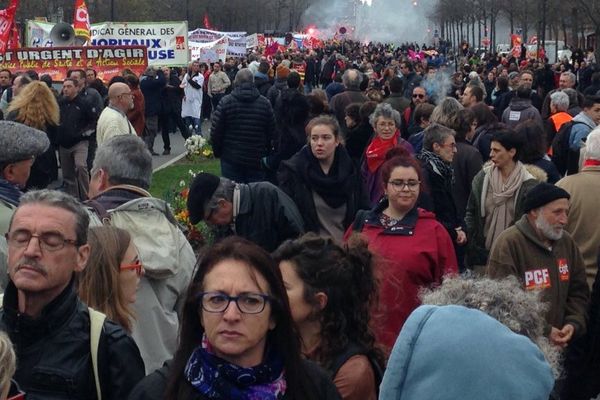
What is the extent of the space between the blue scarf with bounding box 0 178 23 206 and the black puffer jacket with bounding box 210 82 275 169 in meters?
6.11

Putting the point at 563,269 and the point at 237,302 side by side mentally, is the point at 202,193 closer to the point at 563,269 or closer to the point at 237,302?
the point at 563,269

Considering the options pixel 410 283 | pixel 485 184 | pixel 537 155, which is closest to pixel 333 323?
pixel 410 283

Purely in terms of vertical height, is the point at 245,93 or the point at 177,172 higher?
the point at 245,93

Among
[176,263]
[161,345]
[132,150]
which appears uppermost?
[132,150]

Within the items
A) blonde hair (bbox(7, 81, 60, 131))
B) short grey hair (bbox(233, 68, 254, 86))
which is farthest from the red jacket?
short grey hair (bbox(233, 68, 254, 86))

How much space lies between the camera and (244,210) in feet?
21.2

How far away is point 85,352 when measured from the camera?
3.71 m

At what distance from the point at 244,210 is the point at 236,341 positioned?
3271 mm

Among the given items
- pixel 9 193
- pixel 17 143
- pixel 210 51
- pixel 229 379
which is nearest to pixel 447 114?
pixel 17 143

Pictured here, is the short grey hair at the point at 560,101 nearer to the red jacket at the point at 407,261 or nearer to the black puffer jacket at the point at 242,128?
the black puffer jacket at the point at 242,128

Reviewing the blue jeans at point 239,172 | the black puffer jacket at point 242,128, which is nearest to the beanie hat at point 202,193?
the black puffer jacket at point 242,128

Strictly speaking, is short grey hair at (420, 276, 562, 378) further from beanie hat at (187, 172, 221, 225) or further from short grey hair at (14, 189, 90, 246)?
beanie hat at (187, 172, 221, 225)

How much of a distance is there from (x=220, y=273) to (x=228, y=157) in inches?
341

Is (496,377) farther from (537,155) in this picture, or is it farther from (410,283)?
(537,155)
